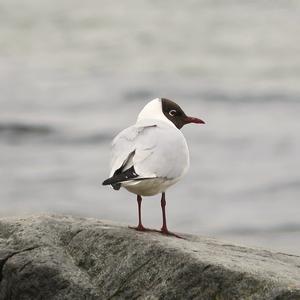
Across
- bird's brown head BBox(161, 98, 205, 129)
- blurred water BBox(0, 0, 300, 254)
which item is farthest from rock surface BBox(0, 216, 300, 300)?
blurred water BBox(0, 0, 300, 254)

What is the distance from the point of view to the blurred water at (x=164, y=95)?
49.1 feet

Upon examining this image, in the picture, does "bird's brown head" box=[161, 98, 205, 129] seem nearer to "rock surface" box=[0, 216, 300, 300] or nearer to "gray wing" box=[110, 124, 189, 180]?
"gray wing" box=[110, 124, 189, 180]

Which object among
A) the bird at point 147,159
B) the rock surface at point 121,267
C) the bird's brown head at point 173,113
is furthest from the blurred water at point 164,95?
the rock surface at point 121,267

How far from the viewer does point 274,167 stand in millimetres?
16875

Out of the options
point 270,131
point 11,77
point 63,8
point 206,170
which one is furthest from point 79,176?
point 63,8

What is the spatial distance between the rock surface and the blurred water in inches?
246

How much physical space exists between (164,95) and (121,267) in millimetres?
14164

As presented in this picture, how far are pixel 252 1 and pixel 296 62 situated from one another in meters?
6.15

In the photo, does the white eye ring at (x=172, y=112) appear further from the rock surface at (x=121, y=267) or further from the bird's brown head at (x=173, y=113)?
the rock surface at (x=121, y=267)

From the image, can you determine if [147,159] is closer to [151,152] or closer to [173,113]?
[151,152]

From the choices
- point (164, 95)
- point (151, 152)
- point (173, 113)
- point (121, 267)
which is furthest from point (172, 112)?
point (164, 95)

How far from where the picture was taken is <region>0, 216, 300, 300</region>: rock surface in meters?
6.38

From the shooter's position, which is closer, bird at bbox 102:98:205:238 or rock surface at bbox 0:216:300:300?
rock surface at bbox 0:216:300:300

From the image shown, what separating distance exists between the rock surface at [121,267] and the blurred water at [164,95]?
624cm
